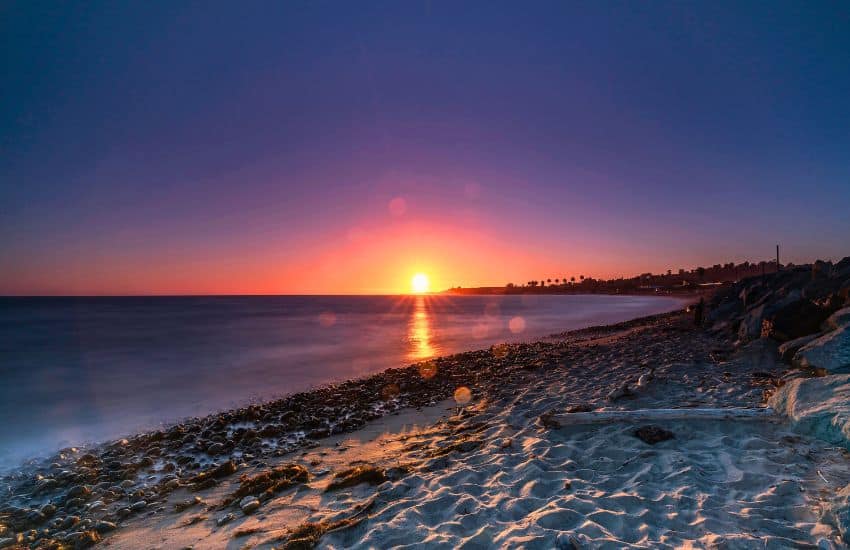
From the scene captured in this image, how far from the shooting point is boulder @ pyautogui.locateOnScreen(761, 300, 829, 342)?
34.2 feet

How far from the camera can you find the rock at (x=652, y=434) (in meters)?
5.82

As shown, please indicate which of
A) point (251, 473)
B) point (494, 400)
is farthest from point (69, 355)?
point (494, 400)

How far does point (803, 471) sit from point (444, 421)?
612cm

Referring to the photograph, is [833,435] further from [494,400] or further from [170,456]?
[170,456]

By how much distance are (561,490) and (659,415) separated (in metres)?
2.82

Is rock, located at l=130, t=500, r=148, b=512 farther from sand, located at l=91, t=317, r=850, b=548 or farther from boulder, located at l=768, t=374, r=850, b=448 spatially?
boulder, located at l=768, t=374, r=850, b=448

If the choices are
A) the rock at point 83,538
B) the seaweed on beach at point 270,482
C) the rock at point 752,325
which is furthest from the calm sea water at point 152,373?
the rock at point 752,325

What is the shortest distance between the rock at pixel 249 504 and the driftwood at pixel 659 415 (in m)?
4.83

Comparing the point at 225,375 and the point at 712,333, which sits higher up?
the point at 712,333

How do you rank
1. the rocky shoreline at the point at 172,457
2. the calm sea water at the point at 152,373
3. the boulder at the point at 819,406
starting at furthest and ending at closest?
the calm sea water at the point at 152,373, the rocky shoreline at the point at 172,457, the boulder at the point at 819,406

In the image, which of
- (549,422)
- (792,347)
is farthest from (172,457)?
(792,347)

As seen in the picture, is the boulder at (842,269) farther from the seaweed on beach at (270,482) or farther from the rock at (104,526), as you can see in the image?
the rock at (104,526)

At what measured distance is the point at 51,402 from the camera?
46.5 ft

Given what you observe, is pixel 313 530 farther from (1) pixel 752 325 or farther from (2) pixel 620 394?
(1) pixel 752 325
